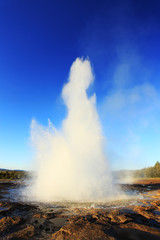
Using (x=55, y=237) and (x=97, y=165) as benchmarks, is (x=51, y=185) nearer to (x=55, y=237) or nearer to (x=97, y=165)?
(x=97, y=165)

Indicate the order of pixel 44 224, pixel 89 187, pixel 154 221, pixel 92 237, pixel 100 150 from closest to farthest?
pixel 92 237, pixel 44 224, pixel 154 221, pixel 89 187, pixel 100 150

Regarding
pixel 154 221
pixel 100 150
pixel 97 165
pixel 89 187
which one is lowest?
pixel 154 221

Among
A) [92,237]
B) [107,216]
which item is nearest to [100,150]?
[107,216]

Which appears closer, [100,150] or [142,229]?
[142,229]

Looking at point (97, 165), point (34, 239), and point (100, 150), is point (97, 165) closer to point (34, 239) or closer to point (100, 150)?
point (100, 150)

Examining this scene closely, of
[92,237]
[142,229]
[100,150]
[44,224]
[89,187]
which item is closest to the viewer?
[92,237]

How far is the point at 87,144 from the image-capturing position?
17484mm

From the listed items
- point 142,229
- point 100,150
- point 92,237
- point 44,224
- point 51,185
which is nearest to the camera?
point 92,237

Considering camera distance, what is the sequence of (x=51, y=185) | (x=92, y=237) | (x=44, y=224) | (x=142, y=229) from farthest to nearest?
(x=51, y=185) < (x=44, y=224) < (x=142, y=229) < (x=92, y=237)

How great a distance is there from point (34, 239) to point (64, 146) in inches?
494

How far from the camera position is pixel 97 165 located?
643 inches

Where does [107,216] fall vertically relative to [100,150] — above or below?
below

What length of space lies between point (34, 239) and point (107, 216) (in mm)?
4121

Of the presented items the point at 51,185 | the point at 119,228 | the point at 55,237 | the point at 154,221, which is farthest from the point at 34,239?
the point at 51,185
